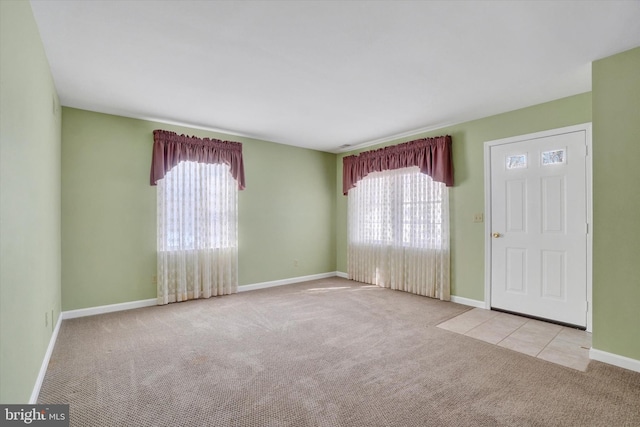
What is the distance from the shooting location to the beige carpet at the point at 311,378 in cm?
188

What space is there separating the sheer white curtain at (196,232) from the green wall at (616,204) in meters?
4.45

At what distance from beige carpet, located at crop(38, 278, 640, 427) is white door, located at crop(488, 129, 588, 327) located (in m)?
1.08

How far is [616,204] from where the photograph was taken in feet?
8.20

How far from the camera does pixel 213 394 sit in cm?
210

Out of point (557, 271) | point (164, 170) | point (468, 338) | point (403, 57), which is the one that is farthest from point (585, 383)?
point (164, 170)

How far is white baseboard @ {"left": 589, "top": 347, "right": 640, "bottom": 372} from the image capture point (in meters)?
2.40

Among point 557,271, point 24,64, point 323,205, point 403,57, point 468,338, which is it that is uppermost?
point 403,57

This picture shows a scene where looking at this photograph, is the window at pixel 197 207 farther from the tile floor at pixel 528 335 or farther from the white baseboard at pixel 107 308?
the tile floor at pixel 528 335

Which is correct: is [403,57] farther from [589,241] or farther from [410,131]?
[589,241]

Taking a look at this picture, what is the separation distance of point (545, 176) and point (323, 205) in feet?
12.2

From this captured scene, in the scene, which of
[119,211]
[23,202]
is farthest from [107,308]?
[23,202]

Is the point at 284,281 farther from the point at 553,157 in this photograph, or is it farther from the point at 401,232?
the point at 553,157

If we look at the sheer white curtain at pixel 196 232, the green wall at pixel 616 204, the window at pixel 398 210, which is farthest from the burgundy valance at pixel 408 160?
the sheer white curtain at pixel 196 232

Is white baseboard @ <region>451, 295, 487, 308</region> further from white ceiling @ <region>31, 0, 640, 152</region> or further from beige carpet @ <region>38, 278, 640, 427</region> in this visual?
white ceiling @ <region>31, 0, 640, 152</region>
